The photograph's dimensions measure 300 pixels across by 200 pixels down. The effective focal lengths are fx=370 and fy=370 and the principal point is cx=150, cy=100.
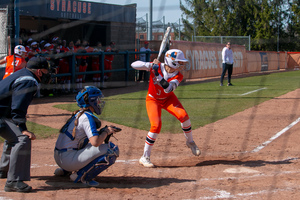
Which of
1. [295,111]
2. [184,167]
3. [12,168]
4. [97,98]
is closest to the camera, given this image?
[12,168]

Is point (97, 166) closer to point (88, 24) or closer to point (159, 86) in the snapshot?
point (159, 86)

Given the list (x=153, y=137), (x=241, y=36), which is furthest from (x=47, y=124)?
(x=241, y=36)

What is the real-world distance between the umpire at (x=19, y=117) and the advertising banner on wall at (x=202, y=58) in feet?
44.1

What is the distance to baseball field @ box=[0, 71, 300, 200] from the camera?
4195 millimetres

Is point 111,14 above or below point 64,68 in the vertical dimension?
above

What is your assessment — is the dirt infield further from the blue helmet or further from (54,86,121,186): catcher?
the blue helmet

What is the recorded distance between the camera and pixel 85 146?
14.9 ft

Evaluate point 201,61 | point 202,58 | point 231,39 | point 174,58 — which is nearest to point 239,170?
point 174,58

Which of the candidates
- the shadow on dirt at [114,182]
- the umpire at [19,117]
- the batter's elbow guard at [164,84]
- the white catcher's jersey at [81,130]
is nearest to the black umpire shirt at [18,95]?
the umpire at [19,117]

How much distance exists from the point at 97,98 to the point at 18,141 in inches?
39.9

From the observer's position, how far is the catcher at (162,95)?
5234mm

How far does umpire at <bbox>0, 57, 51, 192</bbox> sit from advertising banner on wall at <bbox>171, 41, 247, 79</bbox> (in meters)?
13.4

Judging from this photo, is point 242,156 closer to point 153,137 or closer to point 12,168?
point 153,137

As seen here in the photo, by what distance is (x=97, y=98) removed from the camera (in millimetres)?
4434
